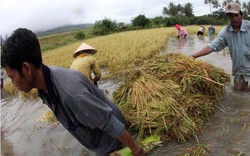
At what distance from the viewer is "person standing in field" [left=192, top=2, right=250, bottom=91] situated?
3.89 meters

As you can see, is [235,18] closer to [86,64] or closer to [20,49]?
[86,64]

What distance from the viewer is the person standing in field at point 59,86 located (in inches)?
61.1

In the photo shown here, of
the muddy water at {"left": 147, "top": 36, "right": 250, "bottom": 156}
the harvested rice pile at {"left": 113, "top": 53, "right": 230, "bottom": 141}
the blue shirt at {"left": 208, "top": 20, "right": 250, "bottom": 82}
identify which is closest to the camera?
the muddy water at {"left": 147, "top": 36, "right": 250, "bottom": 156}

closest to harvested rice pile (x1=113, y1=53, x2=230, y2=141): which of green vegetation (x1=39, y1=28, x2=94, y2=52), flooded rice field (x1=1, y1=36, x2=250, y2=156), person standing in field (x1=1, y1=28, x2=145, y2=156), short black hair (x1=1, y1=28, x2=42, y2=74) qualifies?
flooded rice field (x1=1, y1=36, x2=250, y2=156)

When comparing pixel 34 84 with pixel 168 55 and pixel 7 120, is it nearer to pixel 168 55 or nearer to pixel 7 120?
pixel 168 55

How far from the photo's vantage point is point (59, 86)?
173cm

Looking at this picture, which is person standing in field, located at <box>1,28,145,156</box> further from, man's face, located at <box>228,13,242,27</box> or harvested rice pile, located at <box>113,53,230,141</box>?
man's face, located at <box>228,13,242,27</box>

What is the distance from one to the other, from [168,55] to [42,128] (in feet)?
7.10

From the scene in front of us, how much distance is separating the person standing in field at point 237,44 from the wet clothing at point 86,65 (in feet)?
5.16

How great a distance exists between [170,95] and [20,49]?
7.01 feet

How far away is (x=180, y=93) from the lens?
11.3 feet

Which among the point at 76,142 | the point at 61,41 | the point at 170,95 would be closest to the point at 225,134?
the point at 170,95

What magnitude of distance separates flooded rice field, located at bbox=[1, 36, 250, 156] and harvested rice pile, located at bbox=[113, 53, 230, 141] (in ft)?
0.42

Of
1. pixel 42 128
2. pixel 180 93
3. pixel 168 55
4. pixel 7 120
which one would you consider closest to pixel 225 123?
pixel 180 93
